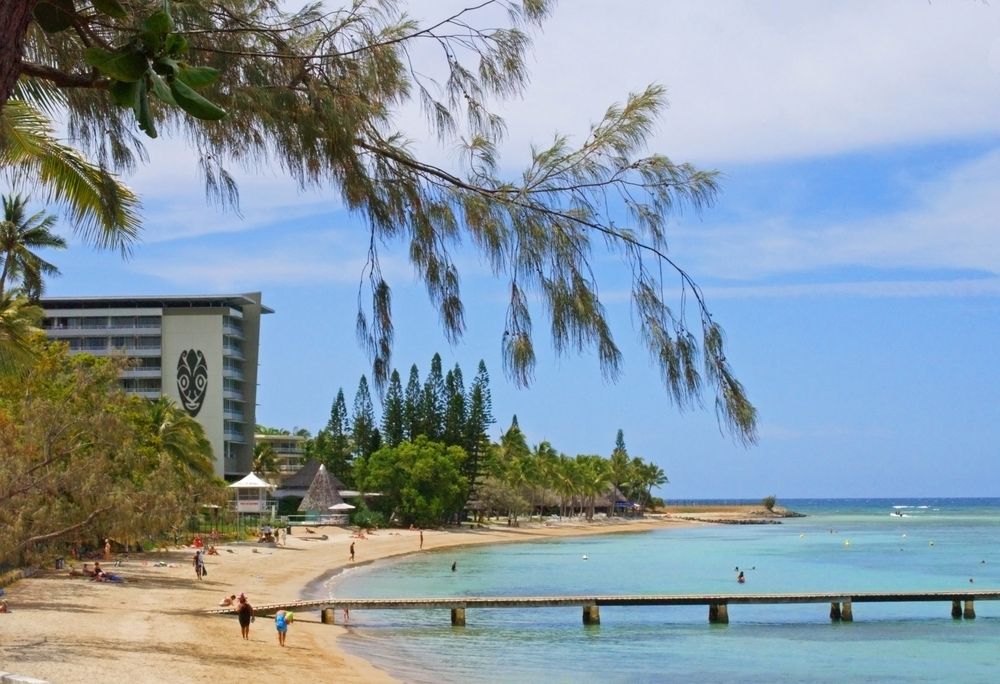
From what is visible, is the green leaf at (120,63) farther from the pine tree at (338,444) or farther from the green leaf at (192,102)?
the pine tree at (338,444)

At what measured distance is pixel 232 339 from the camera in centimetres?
6975

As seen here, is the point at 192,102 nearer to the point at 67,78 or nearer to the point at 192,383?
the point at 67,78

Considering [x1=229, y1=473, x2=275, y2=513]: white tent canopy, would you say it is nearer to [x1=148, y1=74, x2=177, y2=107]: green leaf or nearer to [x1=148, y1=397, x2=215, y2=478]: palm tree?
[x1=148, y1=397, x2=215, y2=478]: palm tree

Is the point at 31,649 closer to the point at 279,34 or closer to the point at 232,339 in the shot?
the point at 279,34

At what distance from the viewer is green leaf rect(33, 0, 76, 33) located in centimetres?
411

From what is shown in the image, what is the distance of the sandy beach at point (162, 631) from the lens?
48.4ft

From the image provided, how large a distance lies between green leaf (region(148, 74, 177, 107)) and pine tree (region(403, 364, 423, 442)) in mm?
66389

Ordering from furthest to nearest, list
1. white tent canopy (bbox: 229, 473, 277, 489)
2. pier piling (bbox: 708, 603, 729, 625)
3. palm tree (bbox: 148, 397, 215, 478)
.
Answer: white tent canopy (bbox: 229, 473, 277, 489) → palm tree (bbox: 148, 397, 215, 478) → pier piling (bbox: 708, 603, 729, 625)

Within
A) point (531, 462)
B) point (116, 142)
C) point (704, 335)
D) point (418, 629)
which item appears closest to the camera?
point (704, 335)

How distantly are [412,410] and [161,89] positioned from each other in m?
67.4

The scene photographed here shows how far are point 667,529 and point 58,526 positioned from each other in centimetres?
7860

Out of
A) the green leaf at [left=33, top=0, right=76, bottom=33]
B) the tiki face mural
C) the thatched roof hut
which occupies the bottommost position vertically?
the thatched roof hut

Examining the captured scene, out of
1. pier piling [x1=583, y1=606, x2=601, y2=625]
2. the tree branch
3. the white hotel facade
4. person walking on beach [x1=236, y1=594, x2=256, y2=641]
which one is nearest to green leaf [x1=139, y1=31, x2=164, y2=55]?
the tree branch

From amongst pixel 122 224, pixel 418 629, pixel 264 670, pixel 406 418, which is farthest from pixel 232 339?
pixel 122 224
